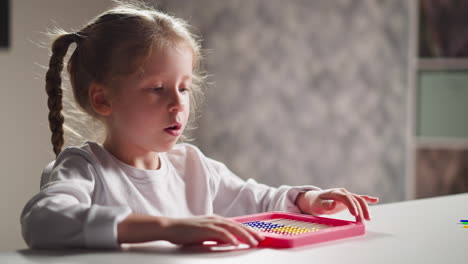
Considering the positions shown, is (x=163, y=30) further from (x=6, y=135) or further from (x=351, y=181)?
(x=351, y=181)

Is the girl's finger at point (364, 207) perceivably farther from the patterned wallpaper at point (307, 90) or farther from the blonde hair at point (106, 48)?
the patterned wallpaper at point (307, 90)

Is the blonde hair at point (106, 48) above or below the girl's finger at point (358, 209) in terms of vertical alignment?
above

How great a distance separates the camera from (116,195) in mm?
972

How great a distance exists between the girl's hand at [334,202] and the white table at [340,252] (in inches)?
1.4

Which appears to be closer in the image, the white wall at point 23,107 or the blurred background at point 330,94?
the white wall at point 23,107

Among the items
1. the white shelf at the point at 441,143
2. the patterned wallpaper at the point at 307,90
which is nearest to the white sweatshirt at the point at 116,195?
the patterned wallpaper at the point at 307,90

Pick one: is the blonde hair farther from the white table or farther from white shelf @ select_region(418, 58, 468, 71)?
white shelf @ select_region(418, 58, 468, 71)

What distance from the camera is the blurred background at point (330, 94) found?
9.66 feet

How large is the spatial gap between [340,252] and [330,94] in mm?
2456

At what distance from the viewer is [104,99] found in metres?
1.03

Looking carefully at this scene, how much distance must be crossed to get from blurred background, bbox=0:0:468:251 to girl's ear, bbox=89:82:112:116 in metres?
1.98

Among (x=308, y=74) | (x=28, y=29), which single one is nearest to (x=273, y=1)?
(x=308, y=74)

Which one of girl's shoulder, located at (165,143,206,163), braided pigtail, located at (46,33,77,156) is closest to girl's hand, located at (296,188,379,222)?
girl's shoulder, located at (165,143,206,163)

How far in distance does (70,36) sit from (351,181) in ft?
7.49
